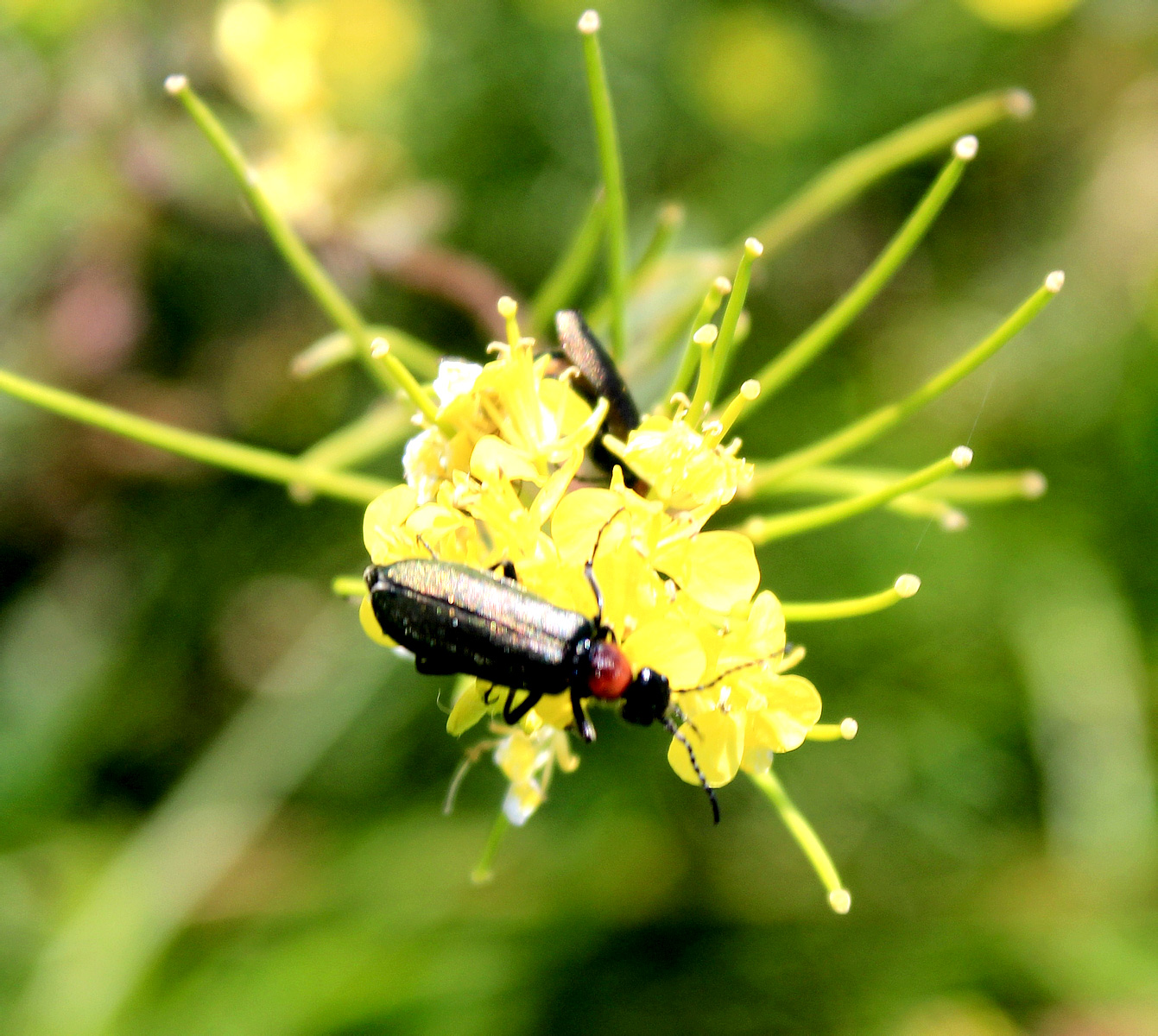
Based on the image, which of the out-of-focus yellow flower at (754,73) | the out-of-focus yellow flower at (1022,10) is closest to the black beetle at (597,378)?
the out-of-focus yellow flower at (754,73)

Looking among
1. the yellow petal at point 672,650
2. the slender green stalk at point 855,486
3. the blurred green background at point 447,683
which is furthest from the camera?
the blurred green background at point 447,683

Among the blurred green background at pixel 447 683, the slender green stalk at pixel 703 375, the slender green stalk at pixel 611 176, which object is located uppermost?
the slender green stalk at pixel 611 176

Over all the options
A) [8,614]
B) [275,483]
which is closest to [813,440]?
[275,483]

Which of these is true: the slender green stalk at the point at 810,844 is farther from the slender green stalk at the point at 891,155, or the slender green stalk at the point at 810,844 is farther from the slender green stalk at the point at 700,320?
the slender green stalk at the point at 891,155

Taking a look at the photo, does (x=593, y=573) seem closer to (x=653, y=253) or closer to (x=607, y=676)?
(x=607, y=676)

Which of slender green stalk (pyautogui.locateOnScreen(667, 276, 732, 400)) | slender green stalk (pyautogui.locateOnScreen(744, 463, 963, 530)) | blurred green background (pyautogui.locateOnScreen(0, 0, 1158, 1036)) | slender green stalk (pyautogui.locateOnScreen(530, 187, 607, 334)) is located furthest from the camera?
blurred green background (pyautogui.locateOnScreen(0, 0, 1158, 1036))

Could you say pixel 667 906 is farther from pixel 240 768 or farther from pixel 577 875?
pixel 240 768

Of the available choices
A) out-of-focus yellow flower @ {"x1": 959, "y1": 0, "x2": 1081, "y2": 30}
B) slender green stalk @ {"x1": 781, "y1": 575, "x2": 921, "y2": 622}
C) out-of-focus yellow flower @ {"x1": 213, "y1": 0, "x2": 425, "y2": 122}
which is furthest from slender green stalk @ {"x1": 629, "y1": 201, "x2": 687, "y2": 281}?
out-of-focus yellow flower @ {"x1": 959, "y1": 0, "x2": 1081, "y2": 30}

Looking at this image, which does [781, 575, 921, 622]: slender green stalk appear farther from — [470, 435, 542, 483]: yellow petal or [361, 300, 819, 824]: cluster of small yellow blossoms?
[470, 435, 542, 483]: yellow petal
